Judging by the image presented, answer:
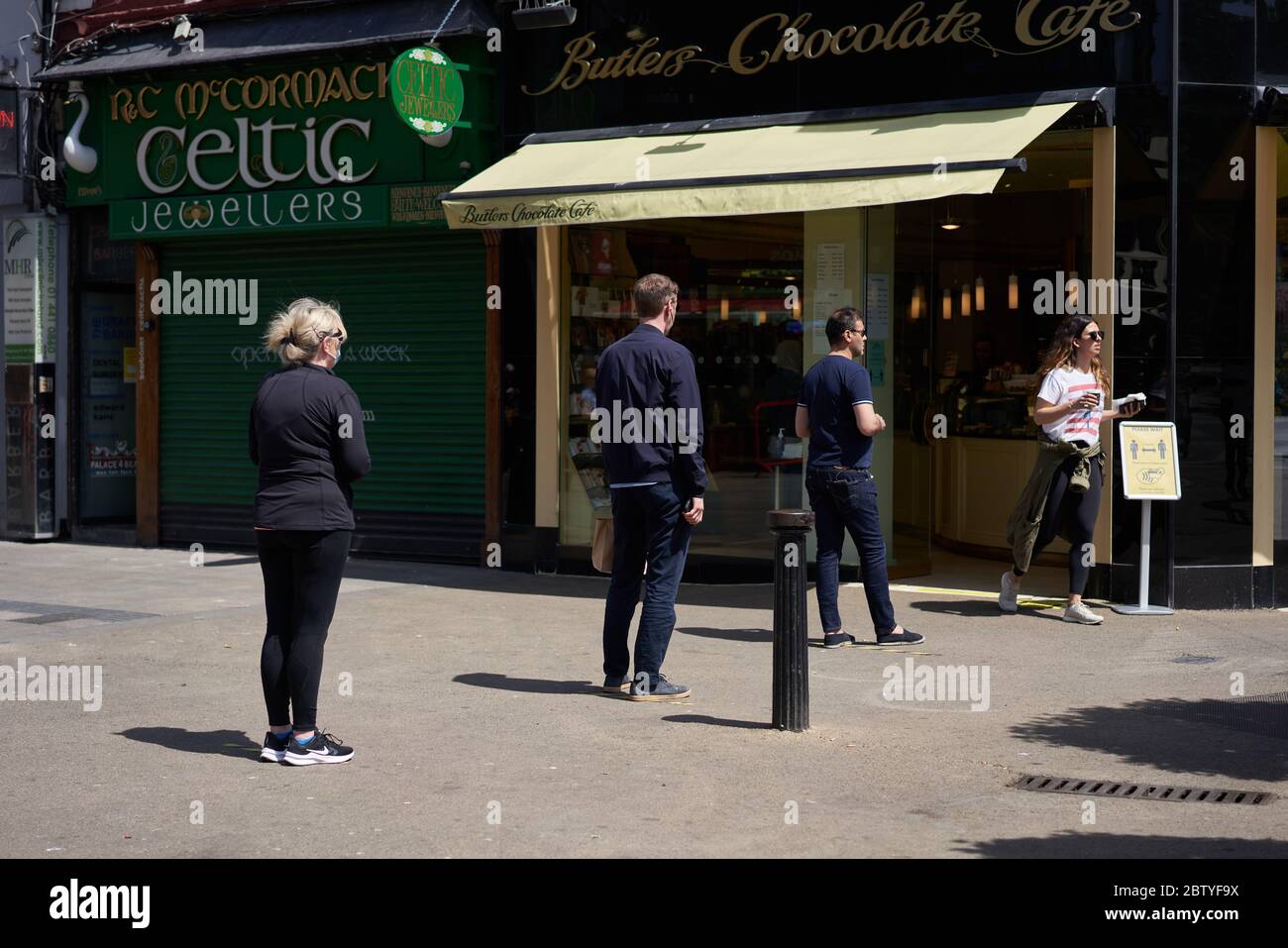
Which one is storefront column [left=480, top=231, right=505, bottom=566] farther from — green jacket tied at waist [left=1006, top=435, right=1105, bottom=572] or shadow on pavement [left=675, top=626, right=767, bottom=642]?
green jacket tied at waist [left=1006, top=435, right=1105, bottom=572]

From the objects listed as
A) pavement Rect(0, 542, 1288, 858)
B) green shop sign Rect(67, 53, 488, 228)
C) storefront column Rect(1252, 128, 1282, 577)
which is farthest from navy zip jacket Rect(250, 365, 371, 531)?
storefront column Rect(1252, 128, 1282, 577)

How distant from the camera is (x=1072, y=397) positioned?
1008cm

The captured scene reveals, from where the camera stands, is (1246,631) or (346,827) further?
(1246,631)

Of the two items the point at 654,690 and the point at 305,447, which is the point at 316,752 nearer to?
the point at 305,447

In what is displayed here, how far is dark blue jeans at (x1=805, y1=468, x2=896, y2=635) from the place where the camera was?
9180 millimetres

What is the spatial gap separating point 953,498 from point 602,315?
346 centimetres

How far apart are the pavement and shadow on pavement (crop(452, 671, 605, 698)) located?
0.09 feet

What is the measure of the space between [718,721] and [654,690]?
54 cm

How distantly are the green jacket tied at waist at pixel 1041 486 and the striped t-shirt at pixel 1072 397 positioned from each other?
69mm

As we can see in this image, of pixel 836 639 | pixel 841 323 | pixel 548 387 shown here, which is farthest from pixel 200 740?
pixel 548 387

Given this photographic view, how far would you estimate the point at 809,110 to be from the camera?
1166 centimetres
